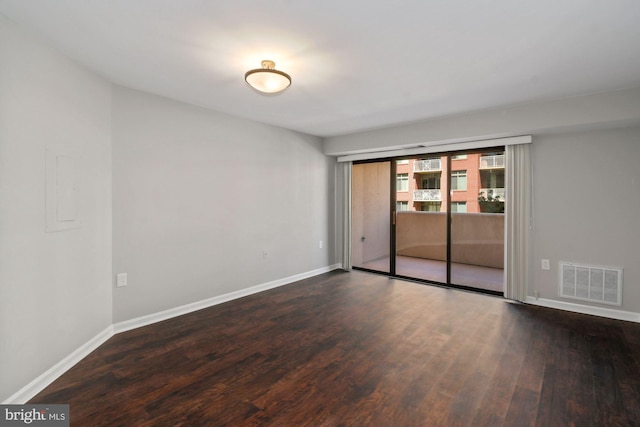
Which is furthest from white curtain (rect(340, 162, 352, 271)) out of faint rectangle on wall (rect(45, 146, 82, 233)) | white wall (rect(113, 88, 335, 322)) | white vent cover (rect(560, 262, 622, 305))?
faint rectangle on wall (rect(45, 146, 82, 233))

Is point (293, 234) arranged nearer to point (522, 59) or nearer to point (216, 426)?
point (216, 426)

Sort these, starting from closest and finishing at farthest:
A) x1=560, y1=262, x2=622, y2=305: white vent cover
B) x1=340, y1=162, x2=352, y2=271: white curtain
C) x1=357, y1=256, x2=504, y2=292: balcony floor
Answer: x1=560, y1=262, x2=622, y2=305: white vent cover, x1=357, y1=256, x2=504, y2=292: balcony floor, x1=340, y1=162, x2=352, y2=271: white curtain

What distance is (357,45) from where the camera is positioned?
7.46 ft

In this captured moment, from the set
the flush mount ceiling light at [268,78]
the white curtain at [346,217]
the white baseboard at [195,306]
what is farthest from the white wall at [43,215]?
the white curtain at [346,217]

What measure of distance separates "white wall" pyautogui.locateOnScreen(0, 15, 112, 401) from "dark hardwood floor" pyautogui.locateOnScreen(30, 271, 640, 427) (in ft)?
1.19

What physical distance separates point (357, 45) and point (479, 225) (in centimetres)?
348

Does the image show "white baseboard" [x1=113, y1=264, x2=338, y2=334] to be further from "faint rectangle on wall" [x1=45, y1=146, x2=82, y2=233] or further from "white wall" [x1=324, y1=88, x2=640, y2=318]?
"white wall" [x1=324, y1=88, x2=640, y2=318]

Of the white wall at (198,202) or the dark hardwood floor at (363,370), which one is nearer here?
the dark hardwood floor at (363,370)

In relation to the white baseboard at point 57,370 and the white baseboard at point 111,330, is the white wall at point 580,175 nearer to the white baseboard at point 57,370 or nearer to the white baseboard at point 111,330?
the white baseboard at point 111,330

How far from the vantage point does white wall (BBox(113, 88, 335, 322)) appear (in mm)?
3184

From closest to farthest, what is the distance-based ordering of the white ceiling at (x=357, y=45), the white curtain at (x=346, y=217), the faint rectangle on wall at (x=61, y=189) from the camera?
1. the white ceiling at (x=357, y=45)
2. the faint rectangle on wall at (x=61, y=189)
3. the white curtain at (x=346, y=217)

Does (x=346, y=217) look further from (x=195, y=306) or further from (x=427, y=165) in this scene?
(x=195, y=306)

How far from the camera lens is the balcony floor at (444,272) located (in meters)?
4.47

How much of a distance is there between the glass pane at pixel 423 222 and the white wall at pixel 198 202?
1.76m
